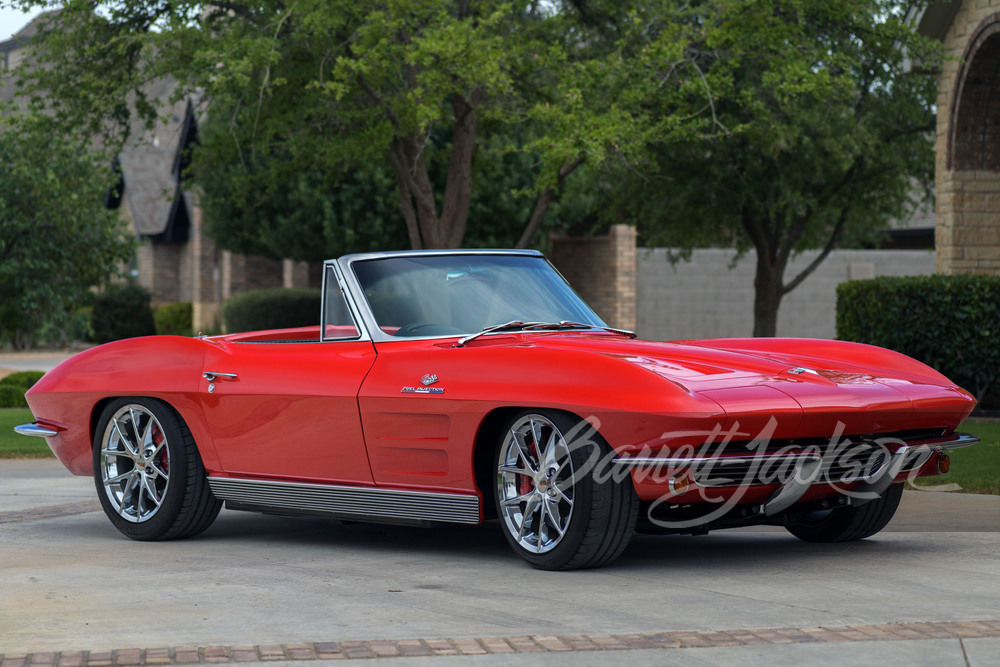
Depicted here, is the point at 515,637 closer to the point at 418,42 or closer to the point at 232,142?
the point at 418,42

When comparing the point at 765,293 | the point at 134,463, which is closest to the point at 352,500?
the point at 134,463

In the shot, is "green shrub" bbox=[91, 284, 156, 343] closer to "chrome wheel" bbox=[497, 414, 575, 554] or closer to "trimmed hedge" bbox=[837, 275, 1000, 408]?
"trimmed hedge" bbox=[837, 275, 1000, 408]

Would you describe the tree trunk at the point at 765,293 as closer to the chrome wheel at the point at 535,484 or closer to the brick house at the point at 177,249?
the brick house at the point at 177,249

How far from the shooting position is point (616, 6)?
19.6m

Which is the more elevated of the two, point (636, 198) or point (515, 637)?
Result: point (636, 198)

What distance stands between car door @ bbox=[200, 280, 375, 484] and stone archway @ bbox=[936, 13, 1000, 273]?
1050 cm

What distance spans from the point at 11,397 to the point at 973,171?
11.5 m

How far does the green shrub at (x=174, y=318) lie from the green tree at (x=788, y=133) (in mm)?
21372

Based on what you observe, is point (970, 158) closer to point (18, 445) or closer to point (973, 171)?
point (973, 171)

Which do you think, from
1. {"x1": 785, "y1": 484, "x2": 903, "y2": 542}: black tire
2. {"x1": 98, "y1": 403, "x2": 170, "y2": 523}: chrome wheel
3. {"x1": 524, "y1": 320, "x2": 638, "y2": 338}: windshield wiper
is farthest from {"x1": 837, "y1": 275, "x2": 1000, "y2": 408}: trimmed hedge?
{"x1": 98, "y1": 403, "x2": 170, "y2": 523}: chrome wheel

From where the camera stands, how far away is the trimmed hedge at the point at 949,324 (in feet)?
46.9

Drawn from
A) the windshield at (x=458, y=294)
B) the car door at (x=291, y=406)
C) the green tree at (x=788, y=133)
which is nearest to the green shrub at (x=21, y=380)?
the green tree at (x=788, y=133)

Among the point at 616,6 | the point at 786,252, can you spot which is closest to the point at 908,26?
the point at 616,6

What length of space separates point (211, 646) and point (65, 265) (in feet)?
89.2
